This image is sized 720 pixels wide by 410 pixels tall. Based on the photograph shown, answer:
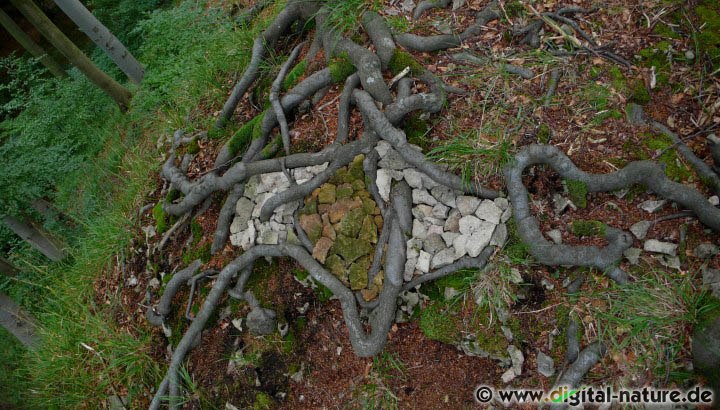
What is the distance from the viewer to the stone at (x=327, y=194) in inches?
133

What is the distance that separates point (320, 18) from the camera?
4.00 meters

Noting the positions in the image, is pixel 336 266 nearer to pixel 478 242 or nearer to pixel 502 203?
pixel 478 242

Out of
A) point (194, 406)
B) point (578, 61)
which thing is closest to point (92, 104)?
point (194, 406)

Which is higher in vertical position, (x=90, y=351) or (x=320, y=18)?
(x=320, y=18)

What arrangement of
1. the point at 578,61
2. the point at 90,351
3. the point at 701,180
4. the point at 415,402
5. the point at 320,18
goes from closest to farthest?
the point at 701,180, the point at 415,402, the point at 578,61, the point at 320,18, the point at 90,351

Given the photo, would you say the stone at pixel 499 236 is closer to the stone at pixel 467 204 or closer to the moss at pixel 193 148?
the stone at pixel 467 204

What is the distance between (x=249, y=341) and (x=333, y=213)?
1.23m

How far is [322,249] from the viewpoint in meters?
3.21

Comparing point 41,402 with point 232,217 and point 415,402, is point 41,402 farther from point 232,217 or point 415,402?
point 415,402

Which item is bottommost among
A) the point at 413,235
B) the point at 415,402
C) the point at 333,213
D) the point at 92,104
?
the point at 415,402

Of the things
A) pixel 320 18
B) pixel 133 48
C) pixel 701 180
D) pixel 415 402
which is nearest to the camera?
pixel 701 180

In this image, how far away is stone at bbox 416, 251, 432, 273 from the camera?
9.82 feet

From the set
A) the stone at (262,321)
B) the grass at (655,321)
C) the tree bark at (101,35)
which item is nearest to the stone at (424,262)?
the grass at (655,321)

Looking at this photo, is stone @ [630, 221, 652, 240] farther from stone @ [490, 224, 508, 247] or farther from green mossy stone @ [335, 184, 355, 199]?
green mossy stone @ [335, 184, 355, 199]
